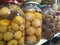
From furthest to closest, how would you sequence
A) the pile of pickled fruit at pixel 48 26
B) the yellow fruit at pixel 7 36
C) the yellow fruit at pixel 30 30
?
the pile of pickled fruit at pixel 48 26 < the yellow fruit at pixel 30 30 < the yellow fruit at pixel 7 36

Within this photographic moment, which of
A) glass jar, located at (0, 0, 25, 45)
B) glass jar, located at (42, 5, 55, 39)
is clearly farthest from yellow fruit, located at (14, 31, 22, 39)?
glass jar, located at (42, 5, 55, 39)

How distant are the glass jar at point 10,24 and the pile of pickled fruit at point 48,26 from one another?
13.6 inches

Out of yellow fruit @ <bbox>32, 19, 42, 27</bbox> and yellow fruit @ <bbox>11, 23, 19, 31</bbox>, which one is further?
yellow fruit @ <bbox>32, 19, 42, 27</bbox>

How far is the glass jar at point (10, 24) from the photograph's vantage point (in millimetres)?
666

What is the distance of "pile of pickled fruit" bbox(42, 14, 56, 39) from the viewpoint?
3.46 feet

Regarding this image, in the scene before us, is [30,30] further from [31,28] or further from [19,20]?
[19,20]

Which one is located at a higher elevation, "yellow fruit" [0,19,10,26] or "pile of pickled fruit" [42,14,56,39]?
"yellow fruit" [0,19,10,26]

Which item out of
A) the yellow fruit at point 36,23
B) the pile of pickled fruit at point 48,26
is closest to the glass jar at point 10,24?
the yellow fruit at point 36,23

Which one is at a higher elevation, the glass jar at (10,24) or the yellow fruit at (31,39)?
the glass jar at (10,24)

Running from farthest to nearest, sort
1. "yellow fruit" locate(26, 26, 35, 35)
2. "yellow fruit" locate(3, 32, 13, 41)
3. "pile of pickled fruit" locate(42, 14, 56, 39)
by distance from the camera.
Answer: "pile of pickled fruit" locate(42, 14, 56, 39), "yellow fruit" locate(26, 26, 35, 35), "yellow fruit" locate(3, 32, 13, 41)

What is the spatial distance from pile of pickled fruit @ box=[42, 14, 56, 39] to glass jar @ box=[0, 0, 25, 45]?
35cm

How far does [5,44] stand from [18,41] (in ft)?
0.17

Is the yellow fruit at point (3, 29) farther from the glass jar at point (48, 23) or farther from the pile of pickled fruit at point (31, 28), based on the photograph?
the glass jar at point (48, 23)

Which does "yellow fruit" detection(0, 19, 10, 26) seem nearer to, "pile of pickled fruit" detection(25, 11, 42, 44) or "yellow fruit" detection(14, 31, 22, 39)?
"yellow fruit" detection(14, 31, 22, 39)
